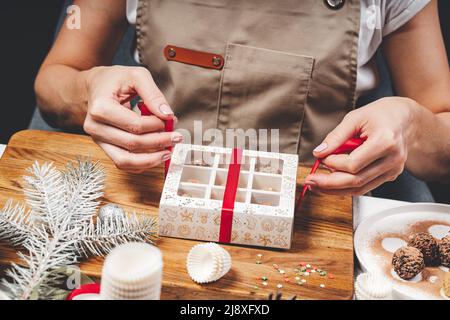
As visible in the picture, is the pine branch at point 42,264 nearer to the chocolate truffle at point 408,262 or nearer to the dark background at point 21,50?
the chocolate truffle at point 408,262

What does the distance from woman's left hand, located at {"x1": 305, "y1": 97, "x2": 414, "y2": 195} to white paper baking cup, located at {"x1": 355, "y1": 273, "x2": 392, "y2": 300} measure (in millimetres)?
227

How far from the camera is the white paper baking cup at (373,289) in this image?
2.77ft

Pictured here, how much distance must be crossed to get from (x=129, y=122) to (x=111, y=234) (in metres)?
0.22

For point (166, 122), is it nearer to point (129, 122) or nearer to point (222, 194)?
point (129, 122)

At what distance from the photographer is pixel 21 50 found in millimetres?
2004

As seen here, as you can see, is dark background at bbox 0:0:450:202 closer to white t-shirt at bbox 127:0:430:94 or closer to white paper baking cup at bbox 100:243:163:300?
white t-shirt at bbox 127:0:430:94

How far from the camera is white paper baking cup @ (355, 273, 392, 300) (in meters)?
A: 0.85

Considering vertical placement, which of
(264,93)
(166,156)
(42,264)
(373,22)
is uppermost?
(373,22)

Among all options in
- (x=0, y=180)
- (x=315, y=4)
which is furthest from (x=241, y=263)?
(x=315, y=4)

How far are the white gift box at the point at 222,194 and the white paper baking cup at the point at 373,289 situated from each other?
0.61 feet

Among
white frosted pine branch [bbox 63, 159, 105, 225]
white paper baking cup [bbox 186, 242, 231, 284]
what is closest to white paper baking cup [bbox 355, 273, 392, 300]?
white paper baking cup [bbox 186, 242, 231, 284]

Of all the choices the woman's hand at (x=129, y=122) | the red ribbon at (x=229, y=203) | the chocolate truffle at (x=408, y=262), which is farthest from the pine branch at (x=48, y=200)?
the chocolate truffle at (x=408, y=262)

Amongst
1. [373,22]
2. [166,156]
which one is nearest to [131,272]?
[166,156]

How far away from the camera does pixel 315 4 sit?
1.33 metres
